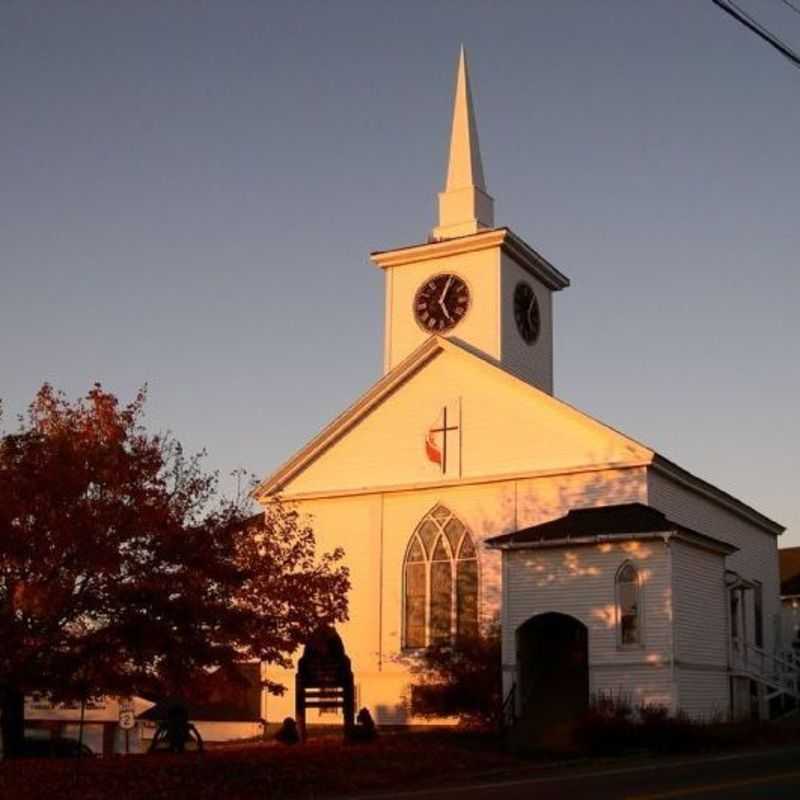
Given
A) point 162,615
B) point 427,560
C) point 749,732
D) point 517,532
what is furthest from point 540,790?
point 427,560

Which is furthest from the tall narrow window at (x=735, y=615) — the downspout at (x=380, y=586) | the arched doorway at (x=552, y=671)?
the downspout at (x=380, y=586)

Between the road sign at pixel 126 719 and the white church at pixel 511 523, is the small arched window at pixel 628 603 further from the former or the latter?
the road sign at pixel 126 719

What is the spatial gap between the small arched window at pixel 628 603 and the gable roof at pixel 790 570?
3177 centimetres

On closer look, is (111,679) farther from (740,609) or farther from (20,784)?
(740,609)

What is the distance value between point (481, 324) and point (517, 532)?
1039cm

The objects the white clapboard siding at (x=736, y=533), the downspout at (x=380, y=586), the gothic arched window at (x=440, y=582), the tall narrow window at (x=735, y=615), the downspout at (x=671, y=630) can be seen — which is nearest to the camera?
the downspout at (x=671, y=630)

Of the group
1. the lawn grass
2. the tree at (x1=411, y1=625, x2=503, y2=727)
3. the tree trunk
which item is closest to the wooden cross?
the tree at (x1=411, y1=625, x2=503, y2=727)

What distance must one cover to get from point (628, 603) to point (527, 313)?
15314mm

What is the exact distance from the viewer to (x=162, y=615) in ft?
77.3

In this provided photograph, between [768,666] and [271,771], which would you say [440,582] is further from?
[271,771]

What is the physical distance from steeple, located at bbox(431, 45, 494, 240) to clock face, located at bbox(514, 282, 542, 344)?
2.71 m

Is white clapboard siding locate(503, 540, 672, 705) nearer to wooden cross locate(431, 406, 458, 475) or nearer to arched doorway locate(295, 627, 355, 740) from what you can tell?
wooden cross locate(431, 406, 458, 475)

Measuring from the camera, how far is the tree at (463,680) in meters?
35.0

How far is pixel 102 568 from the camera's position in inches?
887
